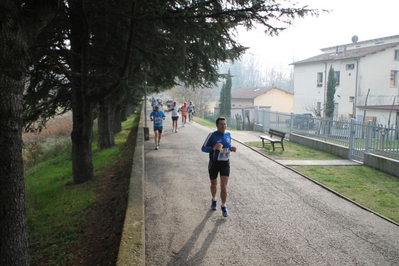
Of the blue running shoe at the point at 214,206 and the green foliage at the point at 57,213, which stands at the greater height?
the blue running shoe at the point at 214,206

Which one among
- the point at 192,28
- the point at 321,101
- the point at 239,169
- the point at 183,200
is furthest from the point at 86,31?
the point at 321,101

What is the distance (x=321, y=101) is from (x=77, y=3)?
34369 millimetres

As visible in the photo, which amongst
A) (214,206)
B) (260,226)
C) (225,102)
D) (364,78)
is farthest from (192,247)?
(225,102)

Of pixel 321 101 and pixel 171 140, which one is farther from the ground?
pixel 321 101

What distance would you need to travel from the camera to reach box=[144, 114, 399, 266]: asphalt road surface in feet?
16.5

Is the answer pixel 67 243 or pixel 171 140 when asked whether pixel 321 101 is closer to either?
pixel 171 140

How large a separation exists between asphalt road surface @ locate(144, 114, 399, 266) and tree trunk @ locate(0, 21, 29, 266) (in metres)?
1.74

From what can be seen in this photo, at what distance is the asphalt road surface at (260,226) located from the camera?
5016 mm

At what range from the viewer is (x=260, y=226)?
6.14m

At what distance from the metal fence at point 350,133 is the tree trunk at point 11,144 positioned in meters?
10.1

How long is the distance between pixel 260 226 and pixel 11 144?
415 centimetres

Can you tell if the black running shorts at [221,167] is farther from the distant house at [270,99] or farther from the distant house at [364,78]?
the distant house at [270,99]

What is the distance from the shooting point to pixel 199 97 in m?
57.9

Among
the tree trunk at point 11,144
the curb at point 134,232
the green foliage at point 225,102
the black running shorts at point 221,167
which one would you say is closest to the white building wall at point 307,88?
→ the green foliage at point 225,102
